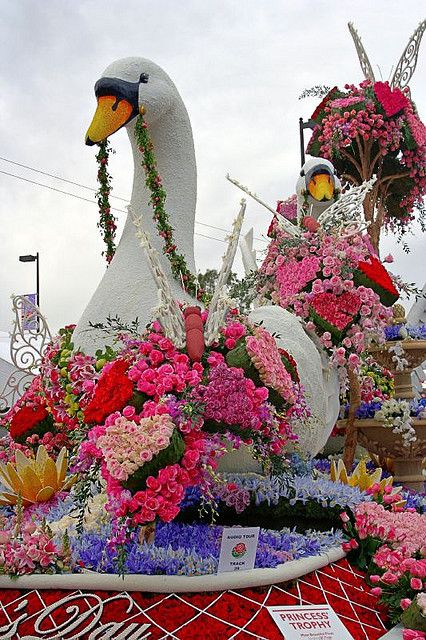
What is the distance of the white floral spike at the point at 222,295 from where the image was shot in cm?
238

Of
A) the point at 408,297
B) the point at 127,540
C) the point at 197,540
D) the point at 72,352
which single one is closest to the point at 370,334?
the point at 408,297

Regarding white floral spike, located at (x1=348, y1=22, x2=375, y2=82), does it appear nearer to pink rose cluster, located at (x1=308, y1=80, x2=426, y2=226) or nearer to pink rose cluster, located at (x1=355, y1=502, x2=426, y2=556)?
pink rose cluster, located at (x1=308, y1=80, x2=426, y2=226)

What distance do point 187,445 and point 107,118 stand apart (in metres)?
1.78

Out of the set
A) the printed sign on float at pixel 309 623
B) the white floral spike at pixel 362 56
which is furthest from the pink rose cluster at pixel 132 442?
the white floral spike at pixel 362 56

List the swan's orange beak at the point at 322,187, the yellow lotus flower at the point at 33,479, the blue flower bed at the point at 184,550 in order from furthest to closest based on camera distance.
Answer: the swan's orange beak at the point at 322,187 < the yellow lotus flower at the point at 33,479 < the blue flower bed at the point at 184,550

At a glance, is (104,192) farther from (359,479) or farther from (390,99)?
(390,99)

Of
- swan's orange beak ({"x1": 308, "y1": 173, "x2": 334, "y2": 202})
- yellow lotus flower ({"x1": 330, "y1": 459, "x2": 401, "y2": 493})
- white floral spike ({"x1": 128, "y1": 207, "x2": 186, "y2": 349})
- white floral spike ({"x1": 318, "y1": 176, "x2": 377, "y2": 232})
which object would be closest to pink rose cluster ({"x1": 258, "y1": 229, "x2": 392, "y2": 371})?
white floral spike ({"x1": 318, "y1": 176, "x2": 377, "y2": 232})

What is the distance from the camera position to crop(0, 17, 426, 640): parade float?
2.04m

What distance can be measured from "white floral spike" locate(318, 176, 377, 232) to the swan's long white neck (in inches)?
27.8

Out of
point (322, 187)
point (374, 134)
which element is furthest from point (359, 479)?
point (374, 134)

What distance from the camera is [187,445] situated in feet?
6.87

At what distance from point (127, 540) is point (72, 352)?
131cm

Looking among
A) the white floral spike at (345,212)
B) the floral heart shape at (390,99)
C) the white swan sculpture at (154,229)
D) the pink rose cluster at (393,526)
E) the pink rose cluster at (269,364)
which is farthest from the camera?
the floral heart shape at (390,99)

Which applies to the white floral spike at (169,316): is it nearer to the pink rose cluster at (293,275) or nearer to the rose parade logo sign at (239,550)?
the rose parade logo sign at (239,550)
